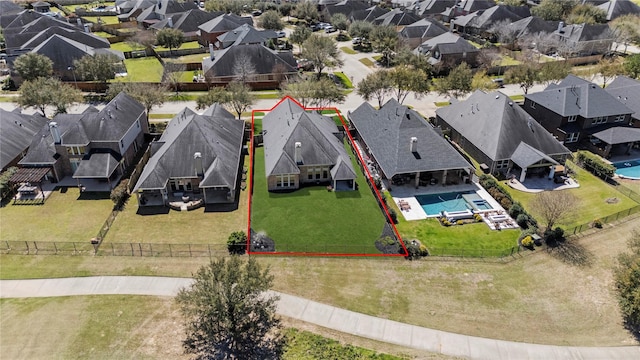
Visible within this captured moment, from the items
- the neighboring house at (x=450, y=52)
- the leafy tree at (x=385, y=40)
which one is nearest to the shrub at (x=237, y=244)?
the neighboring house at (x=450, y=52)

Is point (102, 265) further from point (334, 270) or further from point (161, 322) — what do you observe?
point (334, 270)

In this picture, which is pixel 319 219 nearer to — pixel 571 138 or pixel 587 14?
pixel 571 138

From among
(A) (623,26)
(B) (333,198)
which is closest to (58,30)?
(B) (333,198)

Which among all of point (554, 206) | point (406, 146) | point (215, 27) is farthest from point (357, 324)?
point (215, 27)

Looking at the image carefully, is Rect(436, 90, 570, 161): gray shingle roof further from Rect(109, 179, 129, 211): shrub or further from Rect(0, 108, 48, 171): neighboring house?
Rect(0, 108, 48, 171): neighboring house

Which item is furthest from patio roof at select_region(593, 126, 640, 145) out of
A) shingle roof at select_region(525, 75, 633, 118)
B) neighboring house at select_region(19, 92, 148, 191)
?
neighboring house at select_region(19, 92, 148, 191)
